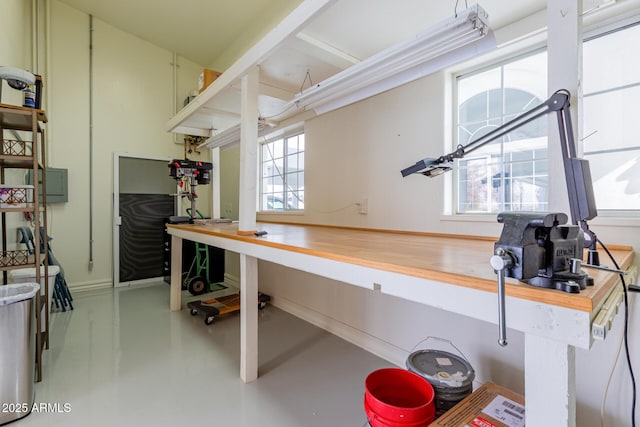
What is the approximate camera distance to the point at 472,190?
6.71ft

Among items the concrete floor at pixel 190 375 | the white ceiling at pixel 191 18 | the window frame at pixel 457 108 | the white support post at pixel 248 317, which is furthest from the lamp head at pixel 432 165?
the white ceiling at pixel 191 18

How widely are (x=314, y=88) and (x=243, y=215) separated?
0.94 m

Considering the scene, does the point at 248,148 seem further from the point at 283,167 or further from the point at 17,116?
the point at 283,167

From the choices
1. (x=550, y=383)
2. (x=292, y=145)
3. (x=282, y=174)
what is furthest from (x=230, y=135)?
(x=550, y=383)

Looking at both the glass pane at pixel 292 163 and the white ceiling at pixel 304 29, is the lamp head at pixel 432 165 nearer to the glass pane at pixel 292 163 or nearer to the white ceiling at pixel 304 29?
the white ceiling at pixel 304 29

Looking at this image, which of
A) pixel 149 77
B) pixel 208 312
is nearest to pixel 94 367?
pixel 208 312

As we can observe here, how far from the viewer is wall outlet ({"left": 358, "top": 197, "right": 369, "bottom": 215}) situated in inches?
99.9

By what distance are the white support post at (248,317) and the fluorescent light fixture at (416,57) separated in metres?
1.19

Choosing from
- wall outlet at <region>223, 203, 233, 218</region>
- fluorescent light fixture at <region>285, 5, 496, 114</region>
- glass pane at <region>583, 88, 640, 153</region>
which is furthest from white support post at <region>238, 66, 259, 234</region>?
wall outlet at <region>223, 203, 233, 218</region>

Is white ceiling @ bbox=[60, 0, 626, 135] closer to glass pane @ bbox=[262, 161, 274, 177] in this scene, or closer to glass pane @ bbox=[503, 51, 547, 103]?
glass pane @ bbox=[503, 51, 547, 103]

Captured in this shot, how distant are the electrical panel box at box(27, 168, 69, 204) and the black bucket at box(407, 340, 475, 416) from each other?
14.8 ft

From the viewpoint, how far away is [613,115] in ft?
4.99

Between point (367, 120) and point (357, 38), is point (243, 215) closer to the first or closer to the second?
point (367, 120)

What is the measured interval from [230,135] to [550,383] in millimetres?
2995
